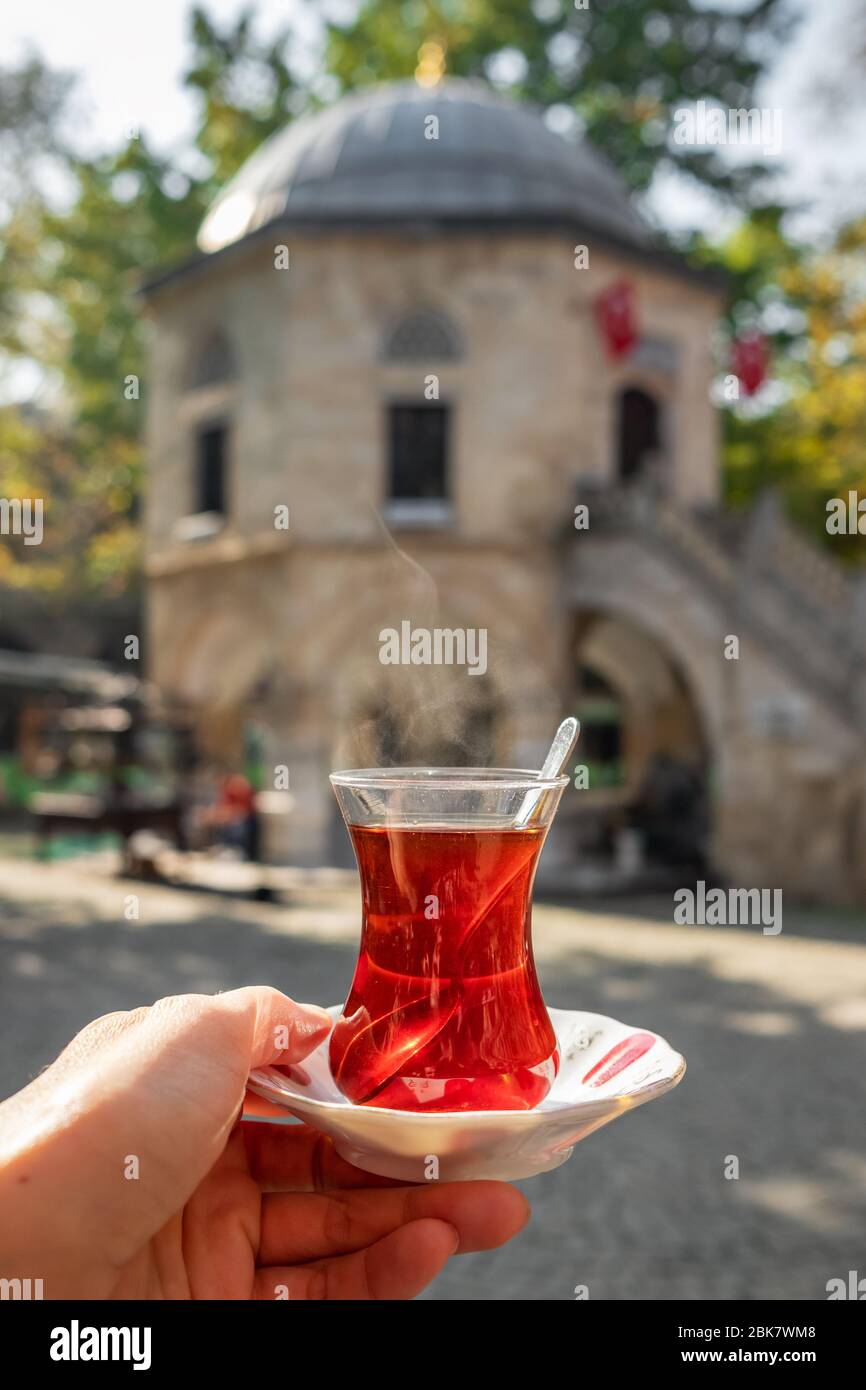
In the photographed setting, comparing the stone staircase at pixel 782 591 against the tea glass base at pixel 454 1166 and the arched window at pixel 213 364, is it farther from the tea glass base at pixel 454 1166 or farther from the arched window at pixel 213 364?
the tea glass base at pixel 454 1166

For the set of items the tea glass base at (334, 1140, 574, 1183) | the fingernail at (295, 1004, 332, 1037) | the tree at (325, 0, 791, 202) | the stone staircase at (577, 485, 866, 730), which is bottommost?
the tea glass base at (334, 1140, 574, 1183)

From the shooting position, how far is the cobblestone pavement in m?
4.99

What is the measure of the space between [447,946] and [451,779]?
0.74 ft

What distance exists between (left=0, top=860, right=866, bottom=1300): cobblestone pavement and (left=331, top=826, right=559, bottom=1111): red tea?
3.38 metres

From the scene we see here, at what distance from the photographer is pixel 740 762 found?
16016 millimetres

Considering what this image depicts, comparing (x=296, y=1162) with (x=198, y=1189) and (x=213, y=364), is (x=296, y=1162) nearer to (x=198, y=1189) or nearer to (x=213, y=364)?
(x=198, y=1189)

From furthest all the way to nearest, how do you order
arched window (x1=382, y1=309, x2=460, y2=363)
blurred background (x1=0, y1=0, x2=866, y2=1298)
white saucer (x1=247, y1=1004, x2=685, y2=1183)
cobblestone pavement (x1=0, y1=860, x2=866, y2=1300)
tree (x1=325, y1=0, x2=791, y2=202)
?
tree (x1=325, y1=0, x2=791, y2=202) < arched window (x1=382, y1=309, x2=460, y2=363) < blurred background (x1=0, y1=0, x2=866, y2=1298) < cobblestone pavement (x1=0, y1=860, x2=866, y2=1300) < white saucer (x1=247, y1=1004, x2=685, y2=1183)

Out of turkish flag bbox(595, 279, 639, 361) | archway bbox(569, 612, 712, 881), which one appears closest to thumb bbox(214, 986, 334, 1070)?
archway bbox(569, 612, 712, 881)

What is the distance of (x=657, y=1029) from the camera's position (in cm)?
852

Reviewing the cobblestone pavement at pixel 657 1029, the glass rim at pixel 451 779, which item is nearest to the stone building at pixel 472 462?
the cobblestone pavement at pixel 657 1029

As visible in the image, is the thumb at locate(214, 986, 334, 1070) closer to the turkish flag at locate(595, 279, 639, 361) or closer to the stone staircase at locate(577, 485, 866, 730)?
the stone staircase at locate(577, 485, 866, 730)

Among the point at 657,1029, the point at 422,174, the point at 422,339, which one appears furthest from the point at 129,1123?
the point at 422,174

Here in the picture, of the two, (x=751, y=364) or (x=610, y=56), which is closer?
(x=751, y=364)
